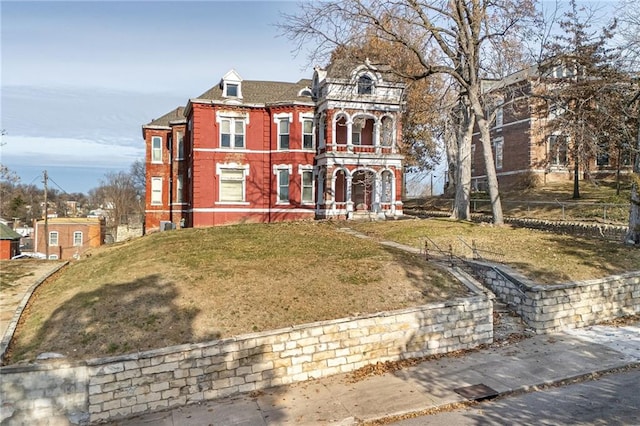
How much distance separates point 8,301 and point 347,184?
17952 millimetres

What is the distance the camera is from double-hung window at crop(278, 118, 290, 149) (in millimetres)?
27391

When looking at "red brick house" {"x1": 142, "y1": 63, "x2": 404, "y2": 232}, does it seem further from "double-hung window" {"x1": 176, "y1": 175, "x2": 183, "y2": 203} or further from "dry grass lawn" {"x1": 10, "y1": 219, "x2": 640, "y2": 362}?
"dry grass lawn" {"x1": 10, "y1": 219, "x2": 640, "y2": 362}

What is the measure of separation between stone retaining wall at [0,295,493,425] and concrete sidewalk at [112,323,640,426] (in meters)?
0.29

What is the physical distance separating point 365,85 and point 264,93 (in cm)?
648

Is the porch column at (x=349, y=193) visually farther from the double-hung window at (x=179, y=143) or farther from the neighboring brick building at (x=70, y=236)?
the neighboring brick building at (x=70, y=236)

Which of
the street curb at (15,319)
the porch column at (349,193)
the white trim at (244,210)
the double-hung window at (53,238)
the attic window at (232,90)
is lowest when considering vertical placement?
the double-hung window at (53,238)

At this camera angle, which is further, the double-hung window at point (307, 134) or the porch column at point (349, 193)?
the double-hung window at point (307, 134)

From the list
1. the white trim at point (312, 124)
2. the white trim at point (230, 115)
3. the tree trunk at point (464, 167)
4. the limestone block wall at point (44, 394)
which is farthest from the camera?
the white trim at point (312, 124)

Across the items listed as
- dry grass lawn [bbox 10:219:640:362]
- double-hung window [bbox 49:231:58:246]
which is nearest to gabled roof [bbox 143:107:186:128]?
dry grass lawn [bbox 10:219:640:362]

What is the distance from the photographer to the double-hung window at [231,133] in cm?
2691

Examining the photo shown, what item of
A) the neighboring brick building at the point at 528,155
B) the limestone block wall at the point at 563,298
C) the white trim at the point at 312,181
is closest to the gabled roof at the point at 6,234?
the white trim at the point at 312,181

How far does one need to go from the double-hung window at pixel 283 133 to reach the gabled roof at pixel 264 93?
4.03 ft

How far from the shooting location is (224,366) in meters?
8.58

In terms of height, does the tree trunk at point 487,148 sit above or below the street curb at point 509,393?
above
